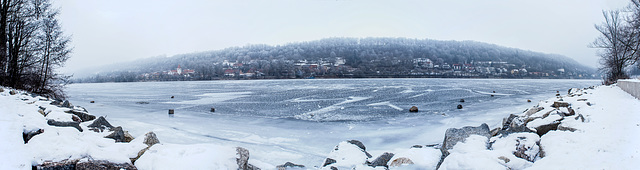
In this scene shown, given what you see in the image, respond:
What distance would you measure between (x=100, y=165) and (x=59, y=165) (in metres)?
0.37

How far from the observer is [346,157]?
5.23 meters

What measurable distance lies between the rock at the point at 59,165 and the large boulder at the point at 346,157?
3188mm

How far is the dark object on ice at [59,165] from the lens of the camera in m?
3.09

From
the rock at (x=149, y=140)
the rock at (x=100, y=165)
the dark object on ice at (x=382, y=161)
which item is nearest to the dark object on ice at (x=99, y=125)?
the rock at (x=149, y=140)

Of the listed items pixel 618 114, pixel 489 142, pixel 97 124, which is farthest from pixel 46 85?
pixel 618 114

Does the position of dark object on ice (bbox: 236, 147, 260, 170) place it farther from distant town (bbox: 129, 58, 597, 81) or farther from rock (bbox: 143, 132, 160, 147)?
distant town (bbox: 129, 58, 597, 81)

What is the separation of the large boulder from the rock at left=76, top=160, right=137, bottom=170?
273cm

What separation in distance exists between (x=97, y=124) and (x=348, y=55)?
115197mm

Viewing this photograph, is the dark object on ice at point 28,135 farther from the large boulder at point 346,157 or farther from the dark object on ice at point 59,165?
the large boulder at point 346,157

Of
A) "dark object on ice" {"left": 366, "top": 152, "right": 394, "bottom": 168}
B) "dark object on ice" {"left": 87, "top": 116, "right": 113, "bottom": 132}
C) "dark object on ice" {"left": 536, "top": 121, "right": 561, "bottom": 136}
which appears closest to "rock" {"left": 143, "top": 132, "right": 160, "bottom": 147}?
"dark object on ice" {"left": 87, "top": 116, "right": 113, "bottom": 132}

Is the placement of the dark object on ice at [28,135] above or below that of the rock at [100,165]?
above

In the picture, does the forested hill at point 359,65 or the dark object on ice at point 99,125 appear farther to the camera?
the forested hill at point 359,65

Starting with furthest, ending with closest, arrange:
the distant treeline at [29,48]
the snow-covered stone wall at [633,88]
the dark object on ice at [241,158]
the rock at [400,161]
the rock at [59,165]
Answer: the distant treeline at [29,48] → the snow-covered stone wall at [633,88] → the rock at [400,161] → the dark object on ice at [241,158] → the rock at [59,165]

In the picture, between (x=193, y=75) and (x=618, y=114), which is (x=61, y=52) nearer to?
(x=618, y=114)
